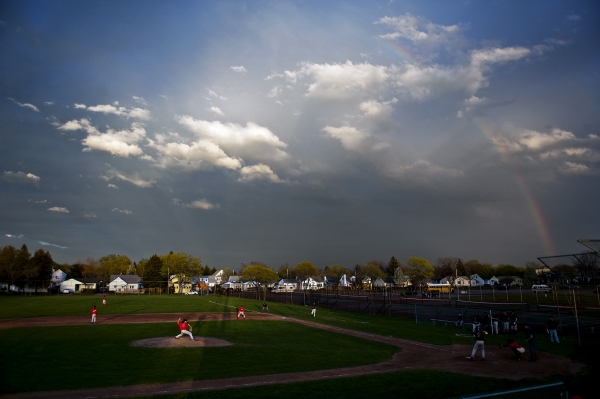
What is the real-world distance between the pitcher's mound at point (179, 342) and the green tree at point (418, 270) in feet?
393

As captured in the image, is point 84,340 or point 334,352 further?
point 84,340

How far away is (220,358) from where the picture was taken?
22000 millimetres

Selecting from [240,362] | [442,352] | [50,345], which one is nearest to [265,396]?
[240,362]

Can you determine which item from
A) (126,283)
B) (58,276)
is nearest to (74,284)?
(126,283)

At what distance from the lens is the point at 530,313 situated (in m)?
48.2

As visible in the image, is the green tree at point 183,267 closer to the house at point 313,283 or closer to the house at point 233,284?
the house at point 233,284

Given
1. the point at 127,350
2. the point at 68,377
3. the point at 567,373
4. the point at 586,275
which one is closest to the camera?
the point at 68,377

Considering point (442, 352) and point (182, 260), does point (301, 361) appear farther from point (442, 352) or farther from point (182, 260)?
point (182, 260)

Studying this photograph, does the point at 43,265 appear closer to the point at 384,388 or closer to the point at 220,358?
the point at 220,358

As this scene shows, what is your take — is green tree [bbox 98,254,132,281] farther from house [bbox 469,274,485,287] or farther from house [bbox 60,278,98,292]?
house [bbox 469,274,485,287]

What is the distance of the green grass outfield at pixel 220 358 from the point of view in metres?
16.5

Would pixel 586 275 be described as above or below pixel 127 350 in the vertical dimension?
above

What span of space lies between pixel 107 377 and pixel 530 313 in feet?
154

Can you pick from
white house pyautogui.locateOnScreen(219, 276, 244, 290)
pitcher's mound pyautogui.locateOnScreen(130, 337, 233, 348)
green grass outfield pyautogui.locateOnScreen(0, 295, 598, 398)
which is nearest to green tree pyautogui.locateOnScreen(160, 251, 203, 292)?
white house pyautogui.locateOnScreen(219, 276, 244, 290)
